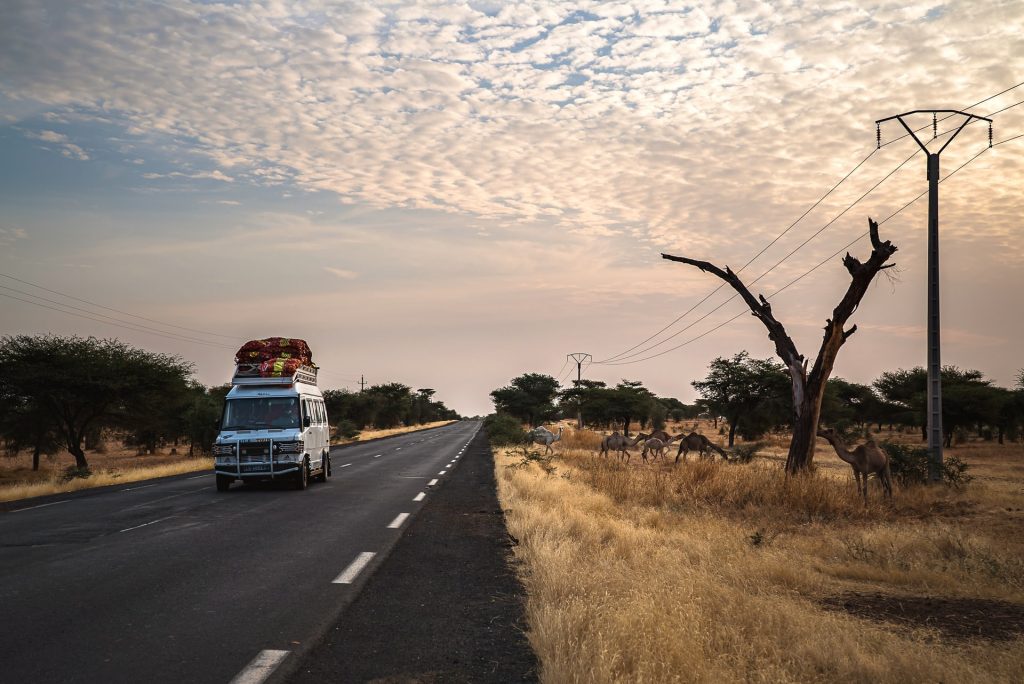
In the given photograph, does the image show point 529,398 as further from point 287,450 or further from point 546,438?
point 287,450

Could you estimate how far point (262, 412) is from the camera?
64.5ft

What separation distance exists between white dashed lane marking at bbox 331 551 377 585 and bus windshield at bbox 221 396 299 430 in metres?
10.3

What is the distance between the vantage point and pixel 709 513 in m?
14.9

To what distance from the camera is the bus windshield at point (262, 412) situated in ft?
63.8

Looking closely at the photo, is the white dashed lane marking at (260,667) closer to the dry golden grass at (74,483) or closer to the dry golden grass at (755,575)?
the dry golden grass at (755,575)

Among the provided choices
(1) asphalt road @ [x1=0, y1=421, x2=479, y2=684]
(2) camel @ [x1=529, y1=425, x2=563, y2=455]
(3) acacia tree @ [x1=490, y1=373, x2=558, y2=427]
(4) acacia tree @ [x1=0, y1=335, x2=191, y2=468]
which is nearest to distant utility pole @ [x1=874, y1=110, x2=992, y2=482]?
(1) asphalt road @ [x1=0, y1=421, x2=479, y2=684]

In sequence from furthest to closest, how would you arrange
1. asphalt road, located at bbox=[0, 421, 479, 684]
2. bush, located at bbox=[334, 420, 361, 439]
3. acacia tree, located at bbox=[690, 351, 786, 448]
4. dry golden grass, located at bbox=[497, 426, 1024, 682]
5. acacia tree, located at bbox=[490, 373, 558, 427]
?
acacia tree, located at bbox=[490, 373, 558, 427]
bush, located at bbox=[334, 420, 361, 439]
acacia tree, located at bbox=[690, 351, 786, 448]
asphalt road, located at bbox=[0, 421, 479, 684]
dry golden grass, located at bbox=[497, 426, 1024, 682]

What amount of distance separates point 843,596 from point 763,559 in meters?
1.49

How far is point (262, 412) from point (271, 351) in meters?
2.01

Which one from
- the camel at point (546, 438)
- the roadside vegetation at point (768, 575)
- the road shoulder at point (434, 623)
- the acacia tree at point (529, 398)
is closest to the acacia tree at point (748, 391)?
the camel at point (546, 438)

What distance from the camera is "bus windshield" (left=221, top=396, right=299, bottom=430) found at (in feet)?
63.8

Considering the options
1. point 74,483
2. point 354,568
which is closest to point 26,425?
point 74,483

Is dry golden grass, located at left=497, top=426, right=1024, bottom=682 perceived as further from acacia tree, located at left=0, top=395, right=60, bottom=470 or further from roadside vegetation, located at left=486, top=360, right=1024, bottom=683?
acacia tree, located at left=0, top=395, right=60, bottom=470

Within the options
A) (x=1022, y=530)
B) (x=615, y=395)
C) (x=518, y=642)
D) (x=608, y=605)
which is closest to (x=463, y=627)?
(x=518, y=642)
